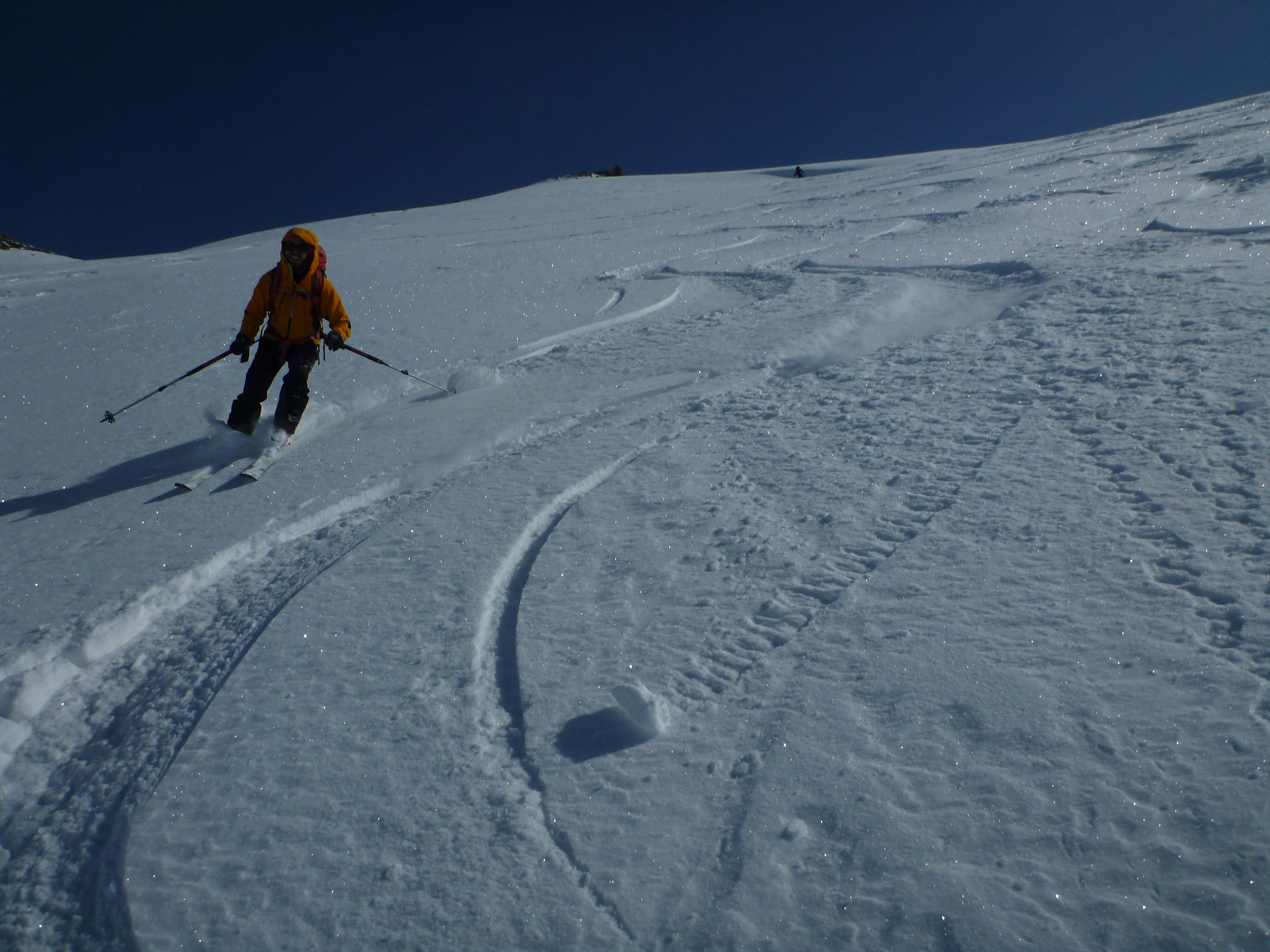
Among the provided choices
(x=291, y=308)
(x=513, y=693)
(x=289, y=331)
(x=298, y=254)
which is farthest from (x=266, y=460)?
(x=513, y=693)

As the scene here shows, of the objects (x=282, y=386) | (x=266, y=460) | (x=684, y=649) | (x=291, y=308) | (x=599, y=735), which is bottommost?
(x=599, y=735)

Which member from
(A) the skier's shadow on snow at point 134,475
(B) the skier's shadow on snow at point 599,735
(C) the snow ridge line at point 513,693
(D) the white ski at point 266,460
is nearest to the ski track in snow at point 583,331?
(D) the white ski at point 266,460

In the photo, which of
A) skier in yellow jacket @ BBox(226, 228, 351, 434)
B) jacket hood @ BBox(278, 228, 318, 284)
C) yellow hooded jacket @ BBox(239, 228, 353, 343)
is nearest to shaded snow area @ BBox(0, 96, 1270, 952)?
skier in yellow jacket @ BBox(226, 228, 351, 434)

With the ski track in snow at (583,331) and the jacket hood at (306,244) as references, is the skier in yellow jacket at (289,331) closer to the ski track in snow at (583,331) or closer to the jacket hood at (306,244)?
the jacket hood at (306,244)

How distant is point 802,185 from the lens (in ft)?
54.5

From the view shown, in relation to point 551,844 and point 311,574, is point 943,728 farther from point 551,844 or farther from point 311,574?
point 311,574

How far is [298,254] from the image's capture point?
434 centimetres

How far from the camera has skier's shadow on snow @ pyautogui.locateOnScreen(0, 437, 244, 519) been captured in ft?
12.6

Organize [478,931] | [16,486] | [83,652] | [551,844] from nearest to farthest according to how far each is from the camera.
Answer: [478,931], [551,844], [83,652], [16,486]

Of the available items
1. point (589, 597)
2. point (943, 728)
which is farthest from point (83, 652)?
point (943, 728)

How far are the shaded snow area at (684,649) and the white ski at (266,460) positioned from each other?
0.13m

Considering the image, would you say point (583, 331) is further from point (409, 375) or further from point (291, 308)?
point (291, 308)

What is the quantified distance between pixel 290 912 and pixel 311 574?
5.08 feet

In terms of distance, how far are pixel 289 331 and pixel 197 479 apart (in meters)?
1.08
